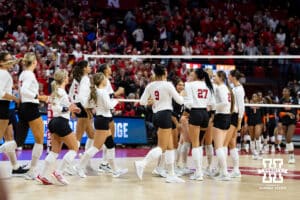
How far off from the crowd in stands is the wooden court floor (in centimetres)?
604

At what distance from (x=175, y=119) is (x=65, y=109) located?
2193 mm

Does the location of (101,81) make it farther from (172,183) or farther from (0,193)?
(0,193)

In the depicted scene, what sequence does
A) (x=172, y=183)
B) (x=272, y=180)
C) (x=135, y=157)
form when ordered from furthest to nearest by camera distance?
1. (x=135, y=157)
2. (x=272, y=180)
3. (x=172, y=183)

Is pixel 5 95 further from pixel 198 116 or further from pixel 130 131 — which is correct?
pixel 130 131

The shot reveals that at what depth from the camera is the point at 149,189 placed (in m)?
7.44

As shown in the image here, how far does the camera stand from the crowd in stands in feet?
51.2

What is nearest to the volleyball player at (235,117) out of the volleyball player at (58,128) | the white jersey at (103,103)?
the white jersey at (103,103)

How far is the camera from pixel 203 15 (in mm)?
23219

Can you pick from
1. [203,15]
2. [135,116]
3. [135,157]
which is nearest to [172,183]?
[135,157]

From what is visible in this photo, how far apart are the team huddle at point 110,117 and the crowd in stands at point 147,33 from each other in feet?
17.1

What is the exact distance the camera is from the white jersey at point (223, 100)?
28.3 feet

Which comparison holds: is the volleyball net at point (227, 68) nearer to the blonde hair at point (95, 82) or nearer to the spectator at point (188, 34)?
the spectator at point (188, 34)

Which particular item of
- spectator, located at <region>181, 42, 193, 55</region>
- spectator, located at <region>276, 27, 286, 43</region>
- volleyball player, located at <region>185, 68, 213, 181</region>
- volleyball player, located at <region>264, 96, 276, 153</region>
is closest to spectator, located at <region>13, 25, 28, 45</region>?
spectator, located at <region>181, 42, 193, 55</region>

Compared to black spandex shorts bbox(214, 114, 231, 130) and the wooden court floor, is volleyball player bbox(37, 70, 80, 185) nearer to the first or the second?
the wooden court floor
